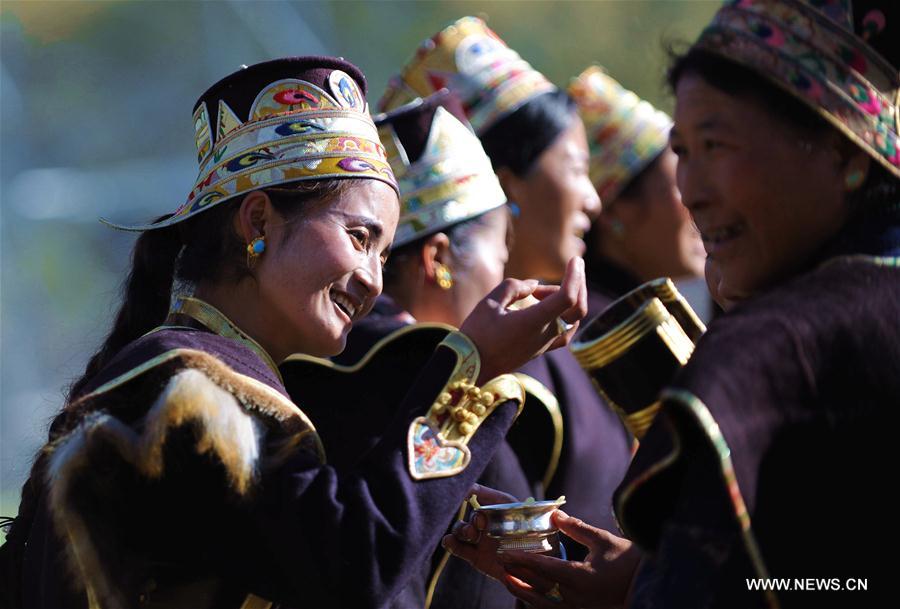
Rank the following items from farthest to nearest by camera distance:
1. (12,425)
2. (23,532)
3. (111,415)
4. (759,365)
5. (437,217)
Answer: (12,425), (437,217), (23,532), (111,415), (759,365)

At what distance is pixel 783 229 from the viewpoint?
231 cm

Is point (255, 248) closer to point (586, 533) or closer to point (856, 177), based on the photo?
point (586, 533)

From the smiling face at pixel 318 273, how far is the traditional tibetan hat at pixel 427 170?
123 cm

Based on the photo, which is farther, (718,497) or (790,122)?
(790,122)

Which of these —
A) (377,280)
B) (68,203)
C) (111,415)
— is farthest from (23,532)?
(68,203)

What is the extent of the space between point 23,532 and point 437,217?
1821 millimetres

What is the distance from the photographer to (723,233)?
93.9 inches

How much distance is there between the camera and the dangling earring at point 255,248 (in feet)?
10.1

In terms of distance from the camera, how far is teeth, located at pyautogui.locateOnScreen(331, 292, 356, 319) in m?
3.13

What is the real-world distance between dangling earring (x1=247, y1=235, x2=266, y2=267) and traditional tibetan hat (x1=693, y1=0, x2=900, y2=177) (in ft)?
3.97

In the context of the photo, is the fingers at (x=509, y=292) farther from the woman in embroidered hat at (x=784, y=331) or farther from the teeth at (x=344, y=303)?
the woman in embroidered hat at (x=784, y=331)

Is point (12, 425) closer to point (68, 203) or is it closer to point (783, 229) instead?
point (68, 203)

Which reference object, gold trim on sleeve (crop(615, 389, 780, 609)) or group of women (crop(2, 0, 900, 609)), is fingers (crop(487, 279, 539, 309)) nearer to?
group of women (crop(2, 0, 900, 609))

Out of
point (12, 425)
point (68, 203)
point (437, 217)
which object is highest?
point (437, 217)
